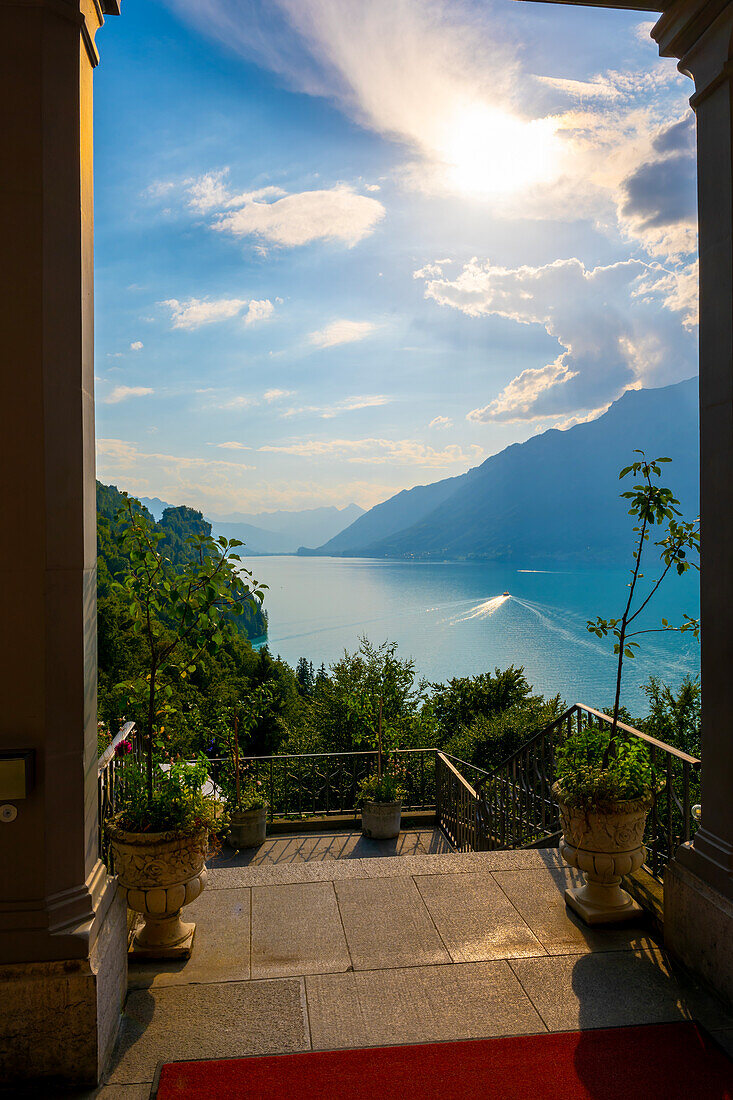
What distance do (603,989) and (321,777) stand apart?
30.0 feet

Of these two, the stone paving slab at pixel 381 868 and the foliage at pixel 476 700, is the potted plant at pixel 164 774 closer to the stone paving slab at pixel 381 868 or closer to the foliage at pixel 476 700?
the stone paving slab at pixel 381 868

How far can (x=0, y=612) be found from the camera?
2.55 m

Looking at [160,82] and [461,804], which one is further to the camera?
[461,804]

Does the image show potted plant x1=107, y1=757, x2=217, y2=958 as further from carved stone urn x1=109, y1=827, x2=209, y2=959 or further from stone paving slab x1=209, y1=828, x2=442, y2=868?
stone paving slab x1=209, y1=828, x2=442, y2=868

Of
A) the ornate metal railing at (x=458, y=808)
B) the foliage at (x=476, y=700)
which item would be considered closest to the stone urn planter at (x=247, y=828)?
the ornate metal railing at (x=458, y=808)

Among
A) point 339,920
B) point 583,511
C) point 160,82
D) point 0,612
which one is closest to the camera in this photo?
point 0,612

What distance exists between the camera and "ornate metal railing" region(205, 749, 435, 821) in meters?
9.82

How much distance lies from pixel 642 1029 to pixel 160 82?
741cm

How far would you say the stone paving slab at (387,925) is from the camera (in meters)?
3.33

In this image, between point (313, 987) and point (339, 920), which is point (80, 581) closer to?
point (313, 987)

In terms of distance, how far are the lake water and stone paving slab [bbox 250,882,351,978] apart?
42561 millimetres

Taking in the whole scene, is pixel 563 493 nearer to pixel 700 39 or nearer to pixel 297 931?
pixel 700 39

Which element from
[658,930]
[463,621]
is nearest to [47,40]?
[658,930]

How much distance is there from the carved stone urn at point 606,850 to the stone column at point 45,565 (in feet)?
7.43
